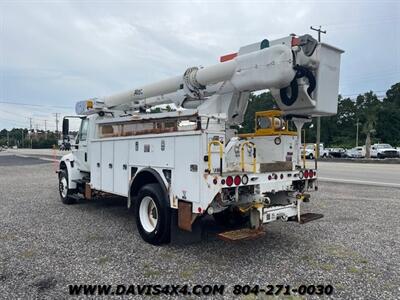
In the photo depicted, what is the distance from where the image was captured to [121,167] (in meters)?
7.14

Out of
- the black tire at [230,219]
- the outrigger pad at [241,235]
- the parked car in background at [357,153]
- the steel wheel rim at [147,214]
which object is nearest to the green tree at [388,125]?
the parked car in background at [357,153]

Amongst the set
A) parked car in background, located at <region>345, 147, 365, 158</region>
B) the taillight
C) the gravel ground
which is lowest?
the gravel ground

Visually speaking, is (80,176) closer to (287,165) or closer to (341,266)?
(287,165)

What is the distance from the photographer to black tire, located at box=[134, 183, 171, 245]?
581cm

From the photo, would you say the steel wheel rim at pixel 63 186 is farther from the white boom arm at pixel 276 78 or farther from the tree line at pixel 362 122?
the tree line at pixel 362 122

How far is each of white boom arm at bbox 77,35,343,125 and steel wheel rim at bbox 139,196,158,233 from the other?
6.40 ft

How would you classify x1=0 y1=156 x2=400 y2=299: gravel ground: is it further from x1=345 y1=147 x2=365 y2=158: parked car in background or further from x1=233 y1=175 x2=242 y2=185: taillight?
x1=345 y1=147 x2=365 y2=158: parked car in background

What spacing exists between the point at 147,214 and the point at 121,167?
4.13ft

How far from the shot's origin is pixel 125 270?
5.09m

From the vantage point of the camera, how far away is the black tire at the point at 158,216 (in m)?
5.81

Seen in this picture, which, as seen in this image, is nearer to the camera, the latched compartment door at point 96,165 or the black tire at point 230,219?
the black tire at point 230,219

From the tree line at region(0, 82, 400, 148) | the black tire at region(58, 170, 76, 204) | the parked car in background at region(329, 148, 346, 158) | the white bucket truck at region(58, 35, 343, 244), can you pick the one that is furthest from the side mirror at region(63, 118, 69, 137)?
the tree line at region(0, 82, 400, 148)

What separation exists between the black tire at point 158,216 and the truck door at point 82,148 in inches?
145

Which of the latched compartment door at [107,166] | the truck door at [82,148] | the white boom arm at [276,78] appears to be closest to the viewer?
the white boom arm at [276,78]
